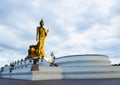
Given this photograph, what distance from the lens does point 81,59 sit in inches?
576

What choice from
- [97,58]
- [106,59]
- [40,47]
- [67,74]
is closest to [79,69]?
[67,74]

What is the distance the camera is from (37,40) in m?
20.1

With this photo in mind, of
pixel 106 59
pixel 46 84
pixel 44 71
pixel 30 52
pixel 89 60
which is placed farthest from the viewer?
pixel 30 52

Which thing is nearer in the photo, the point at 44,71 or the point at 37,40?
the point at 44,71

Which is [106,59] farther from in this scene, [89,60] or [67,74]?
[67,74]

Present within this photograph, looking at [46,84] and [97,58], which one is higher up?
[97,58]

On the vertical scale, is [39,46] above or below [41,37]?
below

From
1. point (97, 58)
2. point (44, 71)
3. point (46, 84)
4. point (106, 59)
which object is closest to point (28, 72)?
point (44, 71)

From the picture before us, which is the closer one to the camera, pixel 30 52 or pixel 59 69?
pixel 59 69

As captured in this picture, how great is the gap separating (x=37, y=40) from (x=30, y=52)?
1417 mm

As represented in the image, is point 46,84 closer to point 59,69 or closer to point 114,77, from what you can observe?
point 59,69

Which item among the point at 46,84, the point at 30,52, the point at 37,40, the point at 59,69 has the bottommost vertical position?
the point at 46,84

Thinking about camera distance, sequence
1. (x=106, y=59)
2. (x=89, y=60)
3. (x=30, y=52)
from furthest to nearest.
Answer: (x=30, y=52) < (x=106, y=59) < (x=89, y=60)

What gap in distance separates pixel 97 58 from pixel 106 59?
1085mm
